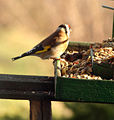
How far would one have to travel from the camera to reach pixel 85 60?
461 cm

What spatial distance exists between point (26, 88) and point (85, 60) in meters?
0.90

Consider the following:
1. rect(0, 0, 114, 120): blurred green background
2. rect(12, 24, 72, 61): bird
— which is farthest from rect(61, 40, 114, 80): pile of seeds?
rect(0, 0, 114, 120): blurred green background

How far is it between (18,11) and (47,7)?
771mm

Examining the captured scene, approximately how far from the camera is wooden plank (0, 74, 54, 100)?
3.95 metres

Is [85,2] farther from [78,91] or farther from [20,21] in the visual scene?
[78,91]

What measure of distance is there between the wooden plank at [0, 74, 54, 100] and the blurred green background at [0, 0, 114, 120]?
9.53 ft

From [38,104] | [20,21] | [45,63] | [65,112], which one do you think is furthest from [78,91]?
[20,21]

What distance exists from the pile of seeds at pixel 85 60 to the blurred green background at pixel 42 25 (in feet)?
6.65

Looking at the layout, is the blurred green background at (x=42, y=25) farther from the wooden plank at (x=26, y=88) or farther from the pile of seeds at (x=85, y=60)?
the wooden plank at (x=26, y=88)

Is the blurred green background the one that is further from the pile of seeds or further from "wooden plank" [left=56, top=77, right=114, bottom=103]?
"wooden plank" [left=56, top=77, right=114, bottom=103]

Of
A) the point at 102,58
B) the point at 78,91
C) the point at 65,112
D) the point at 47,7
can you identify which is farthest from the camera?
the point at 47,7

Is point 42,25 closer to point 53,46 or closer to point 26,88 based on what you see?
point 53,46

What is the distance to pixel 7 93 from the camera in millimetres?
4004

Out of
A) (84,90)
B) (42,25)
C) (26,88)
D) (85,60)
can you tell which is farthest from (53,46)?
(42,25)
